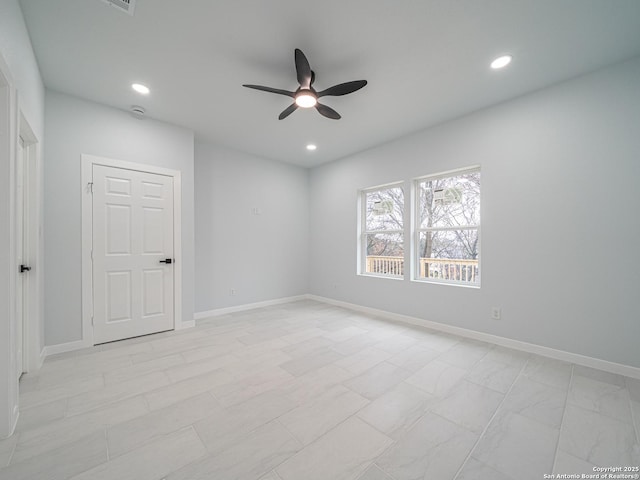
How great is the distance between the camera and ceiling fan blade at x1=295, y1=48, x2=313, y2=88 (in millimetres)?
2004

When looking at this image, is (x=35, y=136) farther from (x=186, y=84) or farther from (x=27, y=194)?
(x=186, y=84)

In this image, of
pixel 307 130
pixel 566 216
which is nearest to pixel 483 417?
pixel 566 216

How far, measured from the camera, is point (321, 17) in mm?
1921

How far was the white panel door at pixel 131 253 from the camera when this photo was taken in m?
3.10

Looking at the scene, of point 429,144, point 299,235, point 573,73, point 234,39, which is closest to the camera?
point 234,39

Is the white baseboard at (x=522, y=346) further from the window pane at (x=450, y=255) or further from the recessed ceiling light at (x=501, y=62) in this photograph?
the recessed ceiling light at (x=501, y=62)

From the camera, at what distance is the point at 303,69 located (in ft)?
7.04

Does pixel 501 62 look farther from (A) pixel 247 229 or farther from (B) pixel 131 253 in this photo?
(B) pixel 131 253

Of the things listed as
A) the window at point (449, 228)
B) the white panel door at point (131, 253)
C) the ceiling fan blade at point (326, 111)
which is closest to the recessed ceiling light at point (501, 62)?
the window at point (449, 228)

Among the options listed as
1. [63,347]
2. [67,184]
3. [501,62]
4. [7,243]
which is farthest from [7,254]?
[501,62]

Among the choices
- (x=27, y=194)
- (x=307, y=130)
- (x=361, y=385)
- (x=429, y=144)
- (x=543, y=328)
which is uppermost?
(x=307, y=130)

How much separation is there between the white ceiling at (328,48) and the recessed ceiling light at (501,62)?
71 millimetres

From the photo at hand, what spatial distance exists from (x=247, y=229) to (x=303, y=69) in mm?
3100

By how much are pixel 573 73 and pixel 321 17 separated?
2482 millimetres
